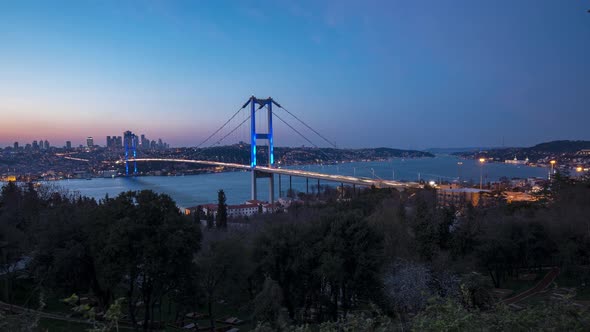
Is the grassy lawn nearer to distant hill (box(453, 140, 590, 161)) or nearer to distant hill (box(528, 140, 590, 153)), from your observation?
distant hill (box(453, 140, 590, 161))

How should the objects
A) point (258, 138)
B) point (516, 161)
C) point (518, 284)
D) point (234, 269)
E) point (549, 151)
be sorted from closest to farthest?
point (234, 269) → point (518, 284) → point (258, 138) → point (549, 151) → point (516, 161)

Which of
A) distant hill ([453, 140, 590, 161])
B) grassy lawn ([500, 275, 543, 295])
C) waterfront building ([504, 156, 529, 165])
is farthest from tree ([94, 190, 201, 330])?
waterfront building ([504, 156, 529, 165])

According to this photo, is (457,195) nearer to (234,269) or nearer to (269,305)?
(234,269)

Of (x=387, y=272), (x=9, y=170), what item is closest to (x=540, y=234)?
(x=387, y=272)

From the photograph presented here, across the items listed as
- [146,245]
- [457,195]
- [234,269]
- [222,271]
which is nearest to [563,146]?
[457,195]

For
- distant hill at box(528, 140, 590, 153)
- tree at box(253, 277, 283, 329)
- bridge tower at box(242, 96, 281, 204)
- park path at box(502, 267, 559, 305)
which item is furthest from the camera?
distant hill at box(528, 140, 590, 153)

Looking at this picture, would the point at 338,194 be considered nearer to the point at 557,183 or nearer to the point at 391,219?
the point at 557,183

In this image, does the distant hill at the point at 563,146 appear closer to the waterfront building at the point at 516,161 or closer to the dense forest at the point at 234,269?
the waterfront building at the point at 516,161

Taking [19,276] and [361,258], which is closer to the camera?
[361,258]

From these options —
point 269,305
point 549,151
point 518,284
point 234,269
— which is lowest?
point 518,284
